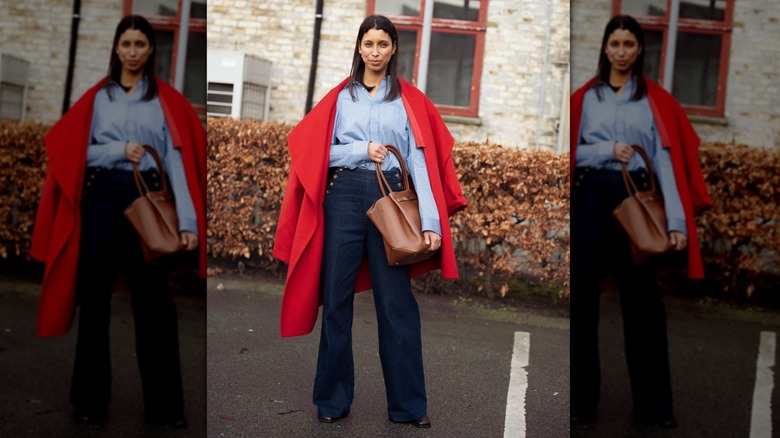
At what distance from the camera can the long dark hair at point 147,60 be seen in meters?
0.99

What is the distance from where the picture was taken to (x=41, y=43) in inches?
40.4

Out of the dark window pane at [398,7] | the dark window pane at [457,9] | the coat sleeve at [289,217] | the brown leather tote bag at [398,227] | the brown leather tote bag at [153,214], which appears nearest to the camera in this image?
the brown leather tote bag at [153,214]

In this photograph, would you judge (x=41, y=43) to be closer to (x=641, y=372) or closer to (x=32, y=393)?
(x=32, y=393)

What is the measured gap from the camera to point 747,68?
3.02 ft

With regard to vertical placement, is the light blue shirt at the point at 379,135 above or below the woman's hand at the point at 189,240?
above

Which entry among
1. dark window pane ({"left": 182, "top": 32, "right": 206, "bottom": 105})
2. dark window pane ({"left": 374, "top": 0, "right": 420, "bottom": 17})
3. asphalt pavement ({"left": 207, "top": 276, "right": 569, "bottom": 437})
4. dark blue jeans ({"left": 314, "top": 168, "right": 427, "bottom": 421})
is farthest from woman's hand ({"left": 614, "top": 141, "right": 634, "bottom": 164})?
dark window pane ({"left": 374, "top": 0, "right": 420, "bottom": 17})

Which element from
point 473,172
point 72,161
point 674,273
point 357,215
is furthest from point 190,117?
point 473,172

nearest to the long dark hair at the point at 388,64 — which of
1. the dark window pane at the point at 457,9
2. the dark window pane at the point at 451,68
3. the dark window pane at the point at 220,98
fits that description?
the dark window pane at the point at 451,68

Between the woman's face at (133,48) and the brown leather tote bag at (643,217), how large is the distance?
0.63 meters

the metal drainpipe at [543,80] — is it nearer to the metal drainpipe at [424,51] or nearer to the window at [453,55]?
the window at [453,55]

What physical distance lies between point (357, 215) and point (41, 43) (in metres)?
1.98

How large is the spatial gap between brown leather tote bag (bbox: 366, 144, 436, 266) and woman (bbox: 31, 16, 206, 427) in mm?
1775

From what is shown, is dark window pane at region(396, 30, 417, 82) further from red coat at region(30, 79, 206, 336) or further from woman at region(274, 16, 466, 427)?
red coat at region(30, 79, 206, 336)

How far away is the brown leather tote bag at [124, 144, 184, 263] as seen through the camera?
97 centimetres
